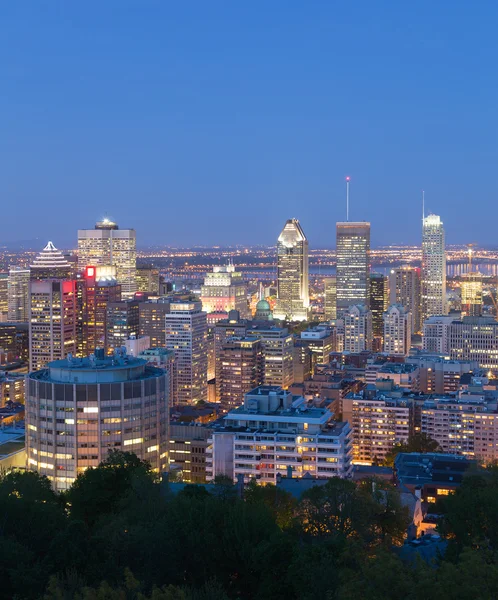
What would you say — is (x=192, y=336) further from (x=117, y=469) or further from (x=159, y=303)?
(x=117, y=469)

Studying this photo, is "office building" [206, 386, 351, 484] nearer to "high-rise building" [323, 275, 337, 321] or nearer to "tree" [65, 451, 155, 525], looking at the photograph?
"tree" [65, 451, 155, 525]

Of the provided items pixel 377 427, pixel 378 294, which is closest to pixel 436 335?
pixel 378 294

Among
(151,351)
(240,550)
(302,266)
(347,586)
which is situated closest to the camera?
(347,586)

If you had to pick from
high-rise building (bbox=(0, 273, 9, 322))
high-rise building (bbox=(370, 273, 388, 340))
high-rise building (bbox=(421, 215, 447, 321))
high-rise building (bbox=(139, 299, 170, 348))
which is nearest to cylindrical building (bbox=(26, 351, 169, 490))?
high-rise building (bbox=(139, 299, 170, 348))

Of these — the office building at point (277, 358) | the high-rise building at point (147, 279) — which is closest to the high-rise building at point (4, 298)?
the high-rise building at point (147, 279)

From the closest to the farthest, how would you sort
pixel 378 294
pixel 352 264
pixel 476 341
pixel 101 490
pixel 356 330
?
1. pixel 101 490
2. pixel 476 341
3. pixel 356 330
4. pixel 378 294
5. pixel 352 264

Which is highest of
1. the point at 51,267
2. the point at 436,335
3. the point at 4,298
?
the point at 51,267

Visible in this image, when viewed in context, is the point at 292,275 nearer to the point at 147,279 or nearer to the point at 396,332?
the point at 147,279


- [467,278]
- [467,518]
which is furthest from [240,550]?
[467,278]
